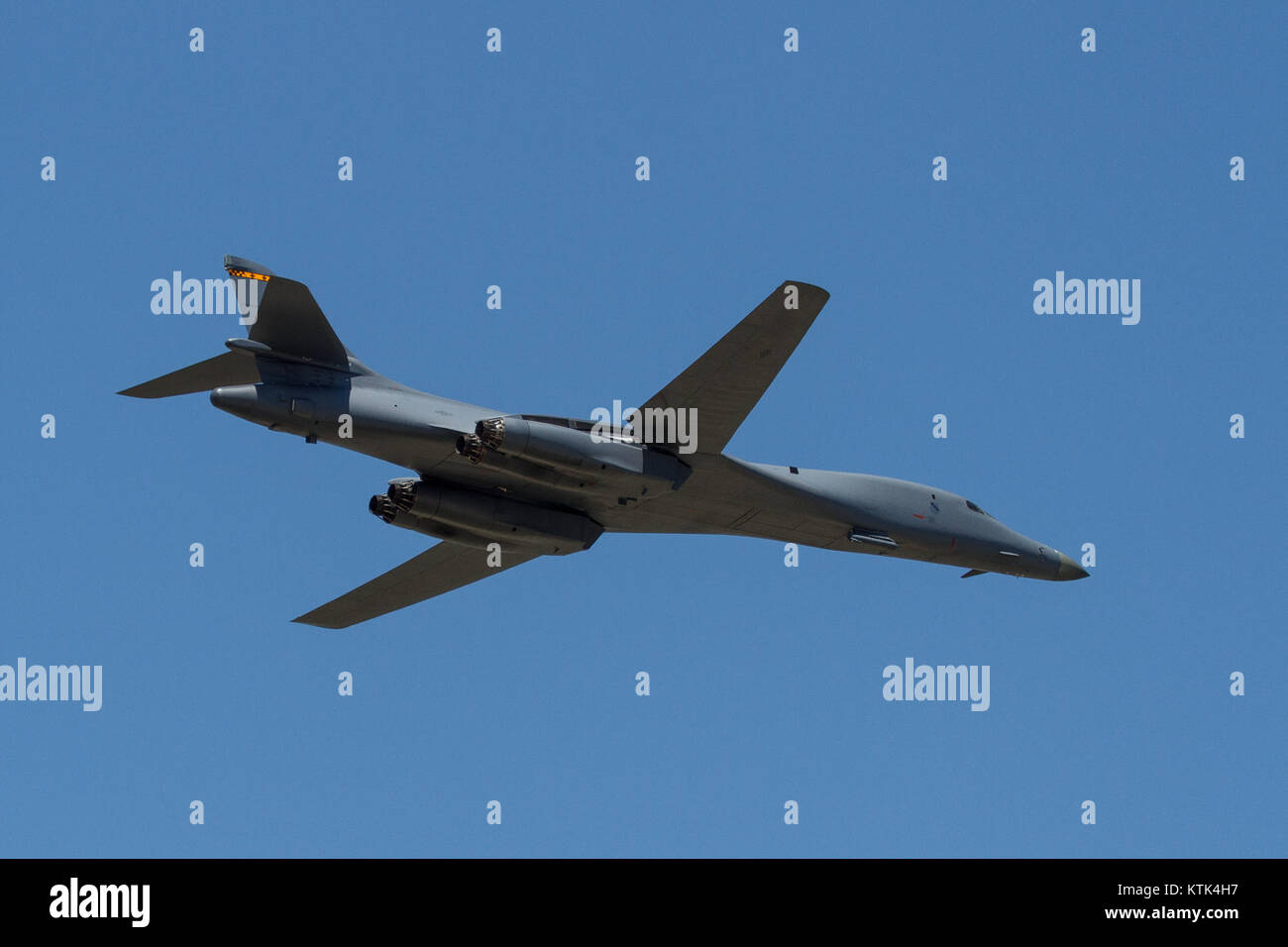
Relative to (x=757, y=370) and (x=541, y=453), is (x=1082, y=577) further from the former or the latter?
(x=541, y=453)

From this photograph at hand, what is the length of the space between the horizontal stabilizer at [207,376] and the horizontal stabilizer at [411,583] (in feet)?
21.2

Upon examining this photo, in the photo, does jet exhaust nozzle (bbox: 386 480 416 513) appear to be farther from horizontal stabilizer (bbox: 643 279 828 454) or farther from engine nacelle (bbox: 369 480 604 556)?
horizontal stabilizer (bbox: 643 279 828 454)

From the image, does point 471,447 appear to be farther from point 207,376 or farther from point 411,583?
point 411,583

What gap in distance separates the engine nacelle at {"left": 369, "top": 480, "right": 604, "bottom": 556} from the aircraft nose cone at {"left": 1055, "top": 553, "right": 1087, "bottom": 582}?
10168 millimetres

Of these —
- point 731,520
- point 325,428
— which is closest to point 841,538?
point 731,520

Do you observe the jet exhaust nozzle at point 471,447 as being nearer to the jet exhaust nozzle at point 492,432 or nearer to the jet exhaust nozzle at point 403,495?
the jet exhaust nozzle at point 492,432

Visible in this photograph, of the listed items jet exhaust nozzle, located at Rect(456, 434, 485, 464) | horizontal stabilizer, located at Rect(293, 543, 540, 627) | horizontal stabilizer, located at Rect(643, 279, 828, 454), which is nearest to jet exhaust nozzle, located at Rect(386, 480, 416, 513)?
jet exhaust nozzle, located at Rect(456, 434, 485, 464)

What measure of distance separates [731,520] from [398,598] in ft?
24.1

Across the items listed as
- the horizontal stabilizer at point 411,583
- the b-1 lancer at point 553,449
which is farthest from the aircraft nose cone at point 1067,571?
the horizontal stabilizer at point 411,583

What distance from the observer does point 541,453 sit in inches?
936

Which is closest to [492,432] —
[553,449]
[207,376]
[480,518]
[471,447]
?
[471,447]
